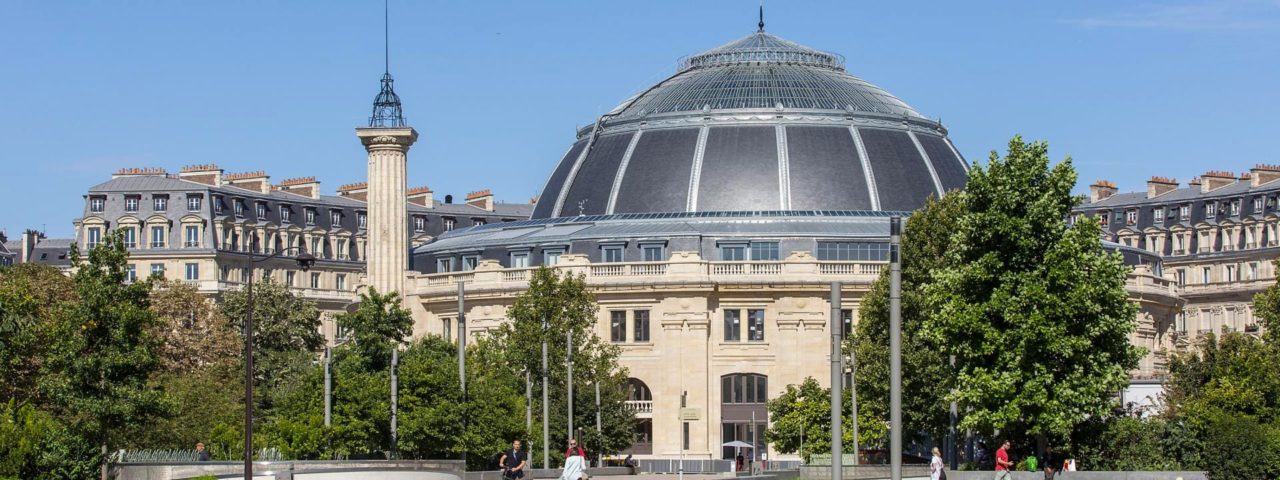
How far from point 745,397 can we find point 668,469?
225 inches

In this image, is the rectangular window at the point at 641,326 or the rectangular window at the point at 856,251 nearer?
the rectangular window at the point at 641,326

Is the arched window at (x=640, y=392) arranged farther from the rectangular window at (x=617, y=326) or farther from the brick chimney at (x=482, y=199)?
the brick chimney at (x=482, y=199)

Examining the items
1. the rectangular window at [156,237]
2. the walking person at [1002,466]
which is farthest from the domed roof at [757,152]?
the walking person at [1002,466]

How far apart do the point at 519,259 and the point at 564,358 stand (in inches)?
856

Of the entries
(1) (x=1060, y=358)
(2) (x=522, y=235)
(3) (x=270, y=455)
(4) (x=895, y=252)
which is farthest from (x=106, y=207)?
(4) (x=895, y=252)

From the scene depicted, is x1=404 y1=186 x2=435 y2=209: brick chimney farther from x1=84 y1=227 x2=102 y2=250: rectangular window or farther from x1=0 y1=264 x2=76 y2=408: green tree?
x1=0 y1=264 x2=76 y2=408: green tree

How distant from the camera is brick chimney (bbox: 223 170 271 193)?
140 meters

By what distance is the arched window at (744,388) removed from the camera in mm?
106438

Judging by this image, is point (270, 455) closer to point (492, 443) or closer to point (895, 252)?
point (492, 443)

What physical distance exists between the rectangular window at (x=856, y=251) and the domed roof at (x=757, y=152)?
5.72 metres

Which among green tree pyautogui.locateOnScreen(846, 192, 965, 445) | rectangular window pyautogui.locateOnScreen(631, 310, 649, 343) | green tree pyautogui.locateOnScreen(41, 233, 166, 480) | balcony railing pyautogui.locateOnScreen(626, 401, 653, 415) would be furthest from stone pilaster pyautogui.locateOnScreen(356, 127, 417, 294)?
green tree pyautogui.locateOnScreen(41, 233, 166, 480)

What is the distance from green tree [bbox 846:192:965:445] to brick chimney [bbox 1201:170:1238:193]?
225 feet

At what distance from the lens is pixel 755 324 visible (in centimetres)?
10675

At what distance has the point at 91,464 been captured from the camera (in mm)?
59719
